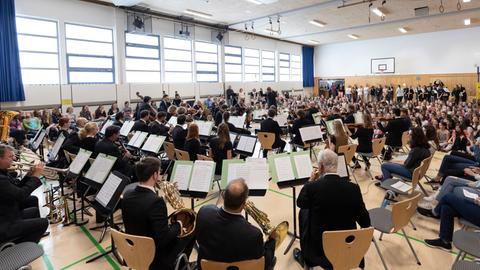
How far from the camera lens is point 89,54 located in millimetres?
14250

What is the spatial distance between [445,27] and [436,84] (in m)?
4.04

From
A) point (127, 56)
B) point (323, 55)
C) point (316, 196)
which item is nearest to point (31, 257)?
point (316, 196)

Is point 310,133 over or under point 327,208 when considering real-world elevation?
over

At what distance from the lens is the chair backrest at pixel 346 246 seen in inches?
105

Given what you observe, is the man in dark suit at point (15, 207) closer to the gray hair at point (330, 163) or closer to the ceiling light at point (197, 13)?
the gray hair at point (330, 163)

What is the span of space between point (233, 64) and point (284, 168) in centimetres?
1866

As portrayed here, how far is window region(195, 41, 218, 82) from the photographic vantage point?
1912cm

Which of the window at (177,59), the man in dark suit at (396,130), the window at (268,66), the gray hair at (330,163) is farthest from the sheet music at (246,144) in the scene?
the window at (268,66)

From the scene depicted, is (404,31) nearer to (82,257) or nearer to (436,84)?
(436,84)

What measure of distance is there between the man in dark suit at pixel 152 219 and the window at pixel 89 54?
13061mm

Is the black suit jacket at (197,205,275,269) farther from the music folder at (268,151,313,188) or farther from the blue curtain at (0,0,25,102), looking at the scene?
the blue curtain at (0,0,25,102)

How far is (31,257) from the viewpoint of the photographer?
296 centimetres

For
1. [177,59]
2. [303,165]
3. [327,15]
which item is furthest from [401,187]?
[177,59]

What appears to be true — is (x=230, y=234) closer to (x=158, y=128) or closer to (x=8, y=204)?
(x=8, y=204)
